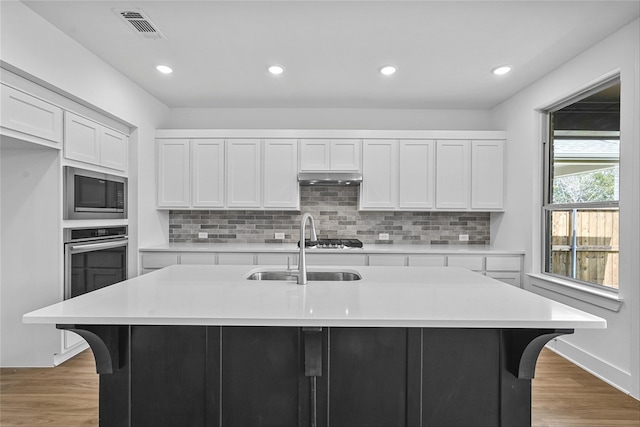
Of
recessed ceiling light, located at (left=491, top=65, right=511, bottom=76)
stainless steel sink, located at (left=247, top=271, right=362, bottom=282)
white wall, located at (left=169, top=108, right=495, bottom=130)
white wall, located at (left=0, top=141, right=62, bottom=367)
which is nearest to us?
stainless steel sink, located at (left=247, top=271, right=362, bottom=282)

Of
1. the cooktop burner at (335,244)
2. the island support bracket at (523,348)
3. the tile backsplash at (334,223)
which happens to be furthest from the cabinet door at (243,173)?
the island support bracket at (523,348)

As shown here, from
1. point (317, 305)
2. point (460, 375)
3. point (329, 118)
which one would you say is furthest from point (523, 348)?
point (329, 118)

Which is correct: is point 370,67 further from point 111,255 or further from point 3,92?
point 111,255

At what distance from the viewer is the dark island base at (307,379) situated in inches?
66.1

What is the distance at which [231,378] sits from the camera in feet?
5.54

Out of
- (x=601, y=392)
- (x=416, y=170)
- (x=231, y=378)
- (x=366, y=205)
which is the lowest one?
(x=601, y=392)

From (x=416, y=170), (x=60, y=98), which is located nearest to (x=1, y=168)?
(x=60, y=98)

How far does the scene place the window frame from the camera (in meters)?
3.12

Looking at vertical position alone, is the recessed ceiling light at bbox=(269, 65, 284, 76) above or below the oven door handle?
above

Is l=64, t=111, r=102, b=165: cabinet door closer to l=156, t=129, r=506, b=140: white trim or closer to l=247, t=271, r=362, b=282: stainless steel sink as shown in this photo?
l=156, t=129, r=506, b=140: white trim

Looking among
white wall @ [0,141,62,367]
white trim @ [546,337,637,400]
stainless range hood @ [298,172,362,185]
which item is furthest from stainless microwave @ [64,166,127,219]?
white trim @ [546,337,637,400]

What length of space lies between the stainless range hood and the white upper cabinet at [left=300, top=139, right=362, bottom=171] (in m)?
0.08

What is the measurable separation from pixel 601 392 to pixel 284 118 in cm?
422

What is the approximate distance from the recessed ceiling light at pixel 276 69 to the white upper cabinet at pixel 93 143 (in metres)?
1.70
